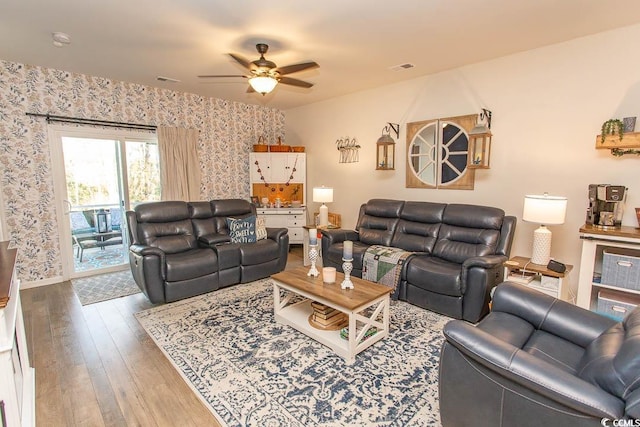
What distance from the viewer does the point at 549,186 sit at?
3.42 metres

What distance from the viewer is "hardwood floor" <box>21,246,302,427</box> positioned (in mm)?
1917

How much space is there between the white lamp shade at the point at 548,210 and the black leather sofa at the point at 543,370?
115cm

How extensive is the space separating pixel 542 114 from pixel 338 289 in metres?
2.90

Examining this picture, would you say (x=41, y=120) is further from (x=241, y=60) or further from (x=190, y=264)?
(x=241, y=60)

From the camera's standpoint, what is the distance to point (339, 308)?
2.41 meters

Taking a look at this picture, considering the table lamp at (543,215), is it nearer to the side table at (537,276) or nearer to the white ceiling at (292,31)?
the side table at (537,276)

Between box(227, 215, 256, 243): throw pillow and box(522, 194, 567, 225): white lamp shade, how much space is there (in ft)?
10.6

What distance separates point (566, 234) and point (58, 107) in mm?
6277

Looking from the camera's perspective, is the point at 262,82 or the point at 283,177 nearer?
the point at 262,82

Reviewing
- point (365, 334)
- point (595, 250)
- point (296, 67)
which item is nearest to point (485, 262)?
point (595, 250)

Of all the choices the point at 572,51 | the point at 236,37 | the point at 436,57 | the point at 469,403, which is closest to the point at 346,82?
the point at 436,57

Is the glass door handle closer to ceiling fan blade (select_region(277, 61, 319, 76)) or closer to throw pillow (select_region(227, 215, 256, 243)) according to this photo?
throw pillow (select_region(227, 215, 256, 243))

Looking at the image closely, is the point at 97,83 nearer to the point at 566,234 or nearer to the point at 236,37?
the point at 236,37

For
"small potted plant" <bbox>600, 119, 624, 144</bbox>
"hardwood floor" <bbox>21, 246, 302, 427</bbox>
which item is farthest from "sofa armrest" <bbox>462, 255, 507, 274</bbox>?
"hardwood floor" <bbox>21, 246, 302, 427</bbox>
